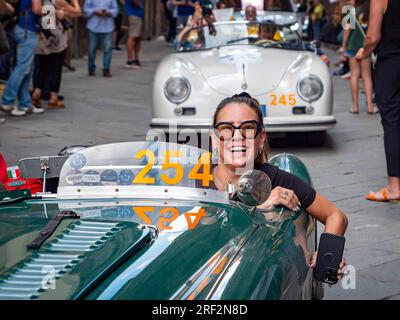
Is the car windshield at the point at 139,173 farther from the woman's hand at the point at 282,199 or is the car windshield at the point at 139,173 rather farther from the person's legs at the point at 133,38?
the person's legs at the point at 133,38

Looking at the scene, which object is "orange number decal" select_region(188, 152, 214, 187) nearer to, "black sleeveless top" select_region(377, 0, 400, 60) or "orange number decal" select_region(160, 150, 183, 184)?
"orange number decal" select_region(160, 150, 183, 184)

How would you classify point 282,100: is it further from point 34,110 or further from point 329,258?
point 329,258

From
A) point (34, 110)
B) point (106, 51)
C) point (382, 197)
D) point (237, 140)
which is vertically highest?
point (237, 140)

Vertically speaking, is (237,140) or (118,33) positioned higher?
(237,140)

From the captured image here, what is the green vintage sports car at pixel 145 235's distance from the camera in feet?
9.33

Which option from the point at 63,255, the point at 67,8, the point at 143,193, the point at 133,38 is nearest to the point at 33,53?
the point at 67,8

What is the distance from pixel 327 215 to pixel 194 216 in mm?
804

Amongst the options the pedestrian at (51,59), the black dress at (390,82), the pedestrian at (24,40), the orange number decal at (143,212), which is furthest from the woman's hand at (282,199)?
the pedestrian at (51,59)

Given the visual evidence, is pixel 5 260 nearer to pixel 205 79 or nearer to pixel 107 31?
pixel 205 79

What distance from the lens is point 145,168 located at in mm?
3816

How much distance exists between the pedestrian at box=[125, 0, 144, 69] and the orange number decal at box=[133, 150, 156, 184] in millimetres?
14754

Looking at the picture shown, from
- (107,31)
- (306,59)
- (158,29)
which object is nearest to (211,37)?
(306,59)

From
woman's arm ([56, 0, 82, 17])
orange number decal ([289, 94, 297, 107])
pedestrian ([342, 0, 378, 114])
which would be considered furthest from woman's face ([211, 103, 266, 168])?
woman's arm ([56, 0, 82, 17])

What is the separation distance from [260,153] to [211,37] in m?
6.97
